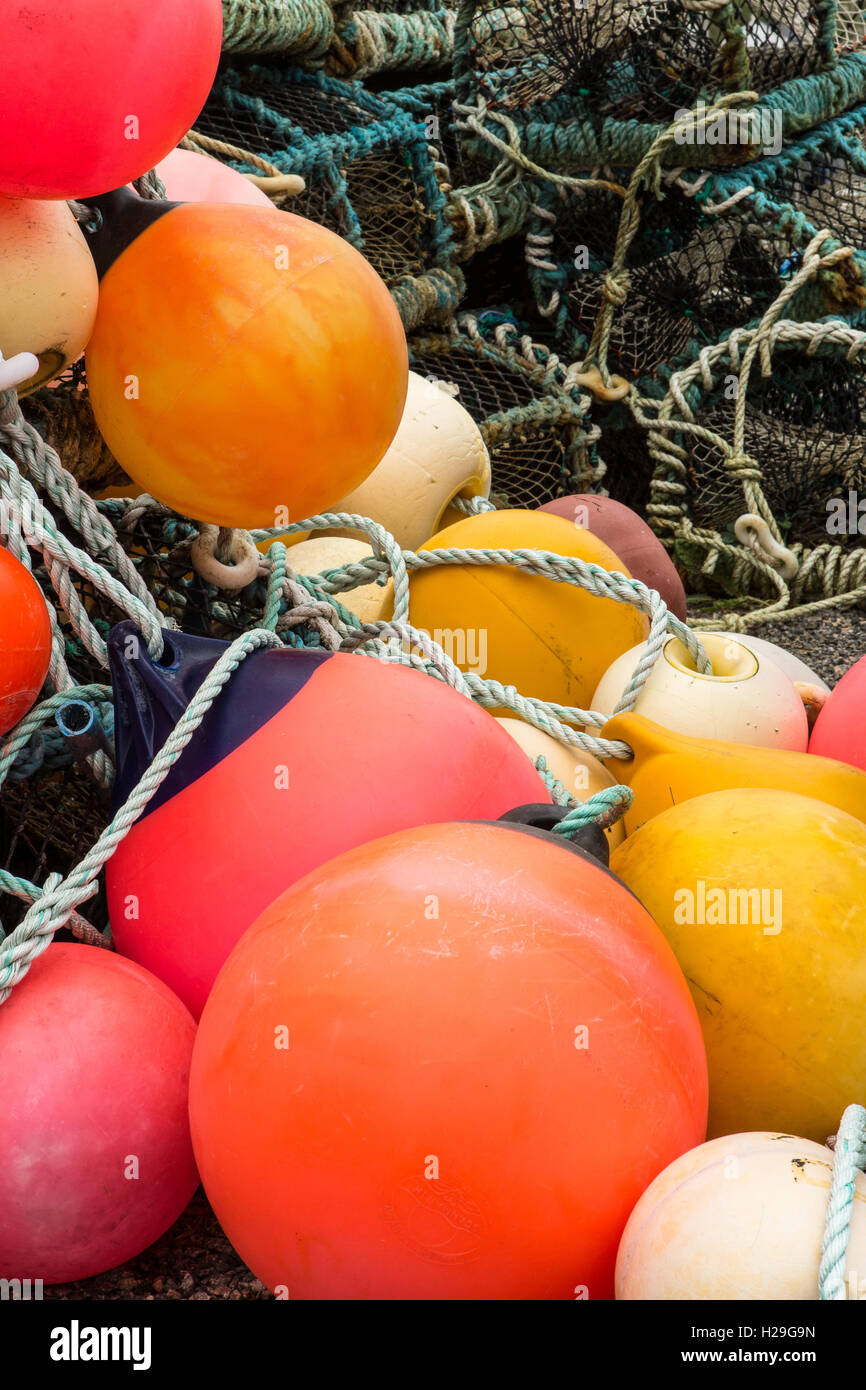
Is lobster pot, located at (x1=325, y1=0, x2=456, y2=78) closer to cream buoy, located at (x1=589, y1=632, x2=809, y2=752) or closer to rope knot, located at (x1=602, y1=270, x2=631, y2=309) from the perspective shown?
rope knot, located at (x1=602, y1=270, x2=631, y2=309)

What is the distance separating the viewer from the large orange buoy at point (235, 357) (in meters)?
1.50

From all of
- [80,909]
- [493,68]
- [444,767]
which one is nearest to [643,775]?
[444,767]

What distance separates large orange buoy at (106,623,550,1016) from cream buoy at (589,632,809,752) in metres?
0.56

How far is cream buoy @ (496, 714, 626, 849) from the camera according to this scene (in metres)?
1.83

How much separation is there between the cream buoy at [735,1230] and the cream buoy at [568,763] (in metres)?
0.77

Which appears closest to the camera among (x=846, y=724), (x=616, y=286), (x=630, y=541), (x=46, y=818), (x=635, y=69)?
(x=46, y=818)

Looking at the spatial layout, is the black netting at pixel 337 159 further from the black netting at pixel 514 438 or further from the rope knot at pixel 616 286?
the rope knot at pixel 616 286

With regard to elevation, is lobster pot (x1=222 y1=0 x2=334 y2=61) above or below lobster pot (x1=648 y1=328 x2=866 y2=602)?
above

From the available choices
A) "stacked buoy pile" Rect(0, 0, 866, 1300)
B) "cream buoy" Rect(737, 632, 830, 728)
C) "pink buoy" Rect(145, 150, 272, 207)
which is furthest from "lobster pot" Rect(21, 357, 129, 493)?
"cream buoy" Rect(737, 632, 830, 728)

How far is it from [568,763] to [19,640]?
83 centimetres

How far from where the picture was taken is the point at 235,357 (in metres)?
1.49

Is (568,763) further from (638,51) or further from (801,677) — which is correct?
(638,51)

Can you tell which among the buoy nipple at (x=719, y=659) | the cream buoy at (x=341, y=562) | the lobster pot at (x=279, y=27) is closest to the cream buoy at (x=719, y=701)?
the buoy nipple at (x=719, y=659)
